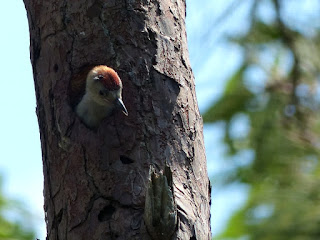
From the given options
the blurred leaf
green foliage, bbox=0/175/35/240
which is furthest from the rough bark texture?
the blurred leaf

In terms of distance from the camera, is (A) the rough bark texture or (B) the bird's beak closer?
(A) the rough bark texture

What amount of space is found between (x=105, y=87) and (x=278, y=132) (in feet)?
9.77

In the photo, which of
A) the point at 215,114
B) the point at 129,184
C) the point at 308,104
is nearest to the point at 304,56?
the point at 308,104

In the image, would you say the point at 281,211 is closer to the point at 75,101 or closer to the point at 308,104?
the point at 308,104

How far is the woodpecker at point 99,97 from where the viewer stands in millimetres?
4355

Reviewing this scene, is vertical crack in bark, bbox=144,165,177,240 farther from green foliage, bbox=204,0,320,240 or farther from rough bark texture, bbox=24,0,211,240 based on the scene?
green foliage, bbox=204,0,320,240

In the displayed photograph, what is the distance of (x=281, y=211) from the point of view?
668 cm

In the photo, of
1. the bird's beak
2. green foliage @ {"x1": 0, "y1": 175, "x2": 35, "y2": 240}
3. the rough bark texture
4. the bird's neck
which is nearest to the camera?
the rough bark texture

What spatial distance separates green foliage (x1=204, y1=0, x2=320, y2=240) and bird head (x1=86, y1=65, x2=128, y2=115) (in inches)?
83.3

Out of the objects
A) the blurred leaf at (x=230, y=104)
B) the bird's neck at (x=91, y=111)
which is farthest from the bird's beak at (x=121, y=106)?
the blurred leaf at (x=230, y=104)

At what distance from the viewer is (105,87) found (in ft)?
15.7

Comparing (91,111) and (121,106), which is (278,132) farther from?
(121,106)

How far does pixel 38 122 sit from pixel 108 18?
2.61 feet

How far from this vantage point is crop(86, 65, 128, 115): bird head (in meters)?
4.37
